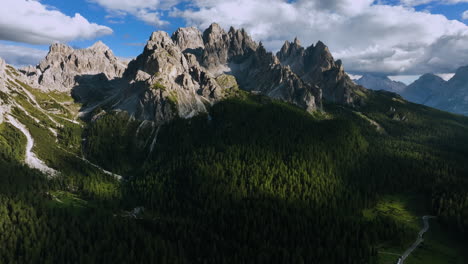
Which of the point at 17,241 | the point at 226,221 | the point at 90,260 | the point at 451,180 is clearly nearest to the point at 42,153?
the point at 17,241

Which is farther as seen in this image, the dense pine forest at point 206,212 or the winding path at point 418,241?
the winding path at point 418,241

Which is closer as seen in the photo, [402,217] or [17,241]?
[17,241]

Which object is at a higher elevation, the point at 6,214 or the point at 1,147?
the point at 1,147

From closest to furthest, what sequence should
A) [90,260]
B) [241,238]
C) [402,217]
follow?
[90,260]
[241,238]
[402,217]

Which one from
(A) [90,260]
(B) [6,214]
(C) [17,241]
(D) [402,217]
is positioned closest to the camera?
(A) [90,260]

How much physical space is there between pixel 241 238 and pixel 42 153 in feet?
453

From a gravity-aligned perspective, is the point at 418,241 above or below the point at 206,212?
above

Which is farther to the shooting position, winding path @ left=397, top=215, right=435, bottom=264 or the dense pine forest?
winding path @ left=397, top=215, right=435, bottom=264

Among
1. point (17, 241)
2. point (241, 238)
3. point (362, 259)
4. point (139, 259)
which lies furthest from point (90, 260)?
point (362, 259)

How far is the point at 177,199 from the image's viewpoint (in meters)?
170

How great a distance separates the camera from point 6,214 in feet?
401

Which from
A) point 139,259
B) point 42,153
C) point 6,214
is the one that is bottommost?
point 139,259

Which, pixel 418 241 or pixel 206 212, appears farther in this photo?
pixel 206 212

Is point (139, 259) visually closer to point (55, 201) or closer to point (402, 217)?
point (55, 201)
